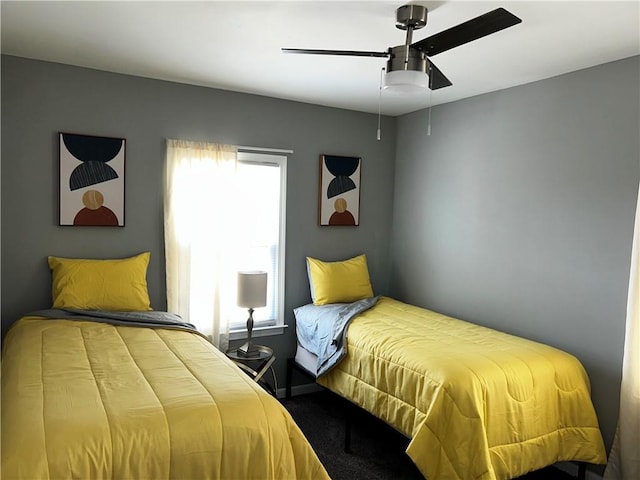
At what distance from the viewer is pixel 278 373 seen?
417 centimetres

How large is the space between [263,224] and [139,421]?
2433 millimetres

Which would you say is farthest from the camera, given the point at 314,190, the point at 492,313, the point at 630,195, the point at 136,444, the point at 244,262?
the point at 314,190

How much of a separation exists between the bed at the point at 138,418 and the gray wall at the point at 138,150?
0.95 m

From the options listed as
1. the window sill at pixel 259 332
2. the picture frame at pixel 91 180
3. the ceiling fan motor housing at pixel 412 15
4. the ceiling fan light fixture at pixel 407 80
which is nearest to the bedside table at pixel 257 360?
the window sill at pixel 259 332

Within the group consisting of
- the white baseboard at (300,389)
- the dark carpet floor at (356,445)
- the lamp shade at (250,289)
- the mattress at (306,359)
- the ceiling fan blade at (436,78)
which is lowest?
the dark carpet floor at (356,445)

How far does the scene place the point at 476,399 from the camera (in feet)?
8.18

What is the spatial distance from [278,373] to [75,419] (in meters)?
2.54

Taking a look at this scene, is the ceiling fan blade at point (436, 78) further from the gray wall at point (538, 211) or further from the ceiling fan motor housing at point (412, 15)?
the gray wall at point (538, 211)

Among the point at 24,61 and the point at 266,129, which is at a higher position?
the point at 24,61

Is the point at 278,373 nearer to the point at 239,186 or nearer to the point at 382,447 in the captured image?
the point at 382,447

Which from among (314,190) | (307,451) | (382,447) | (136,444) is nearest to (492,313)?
(382,447)

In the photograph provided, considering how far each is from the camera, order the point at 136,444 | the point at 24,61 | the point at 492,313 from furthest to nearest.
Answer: the point at 492,313 < the point at 24,61 < the point at 136,444

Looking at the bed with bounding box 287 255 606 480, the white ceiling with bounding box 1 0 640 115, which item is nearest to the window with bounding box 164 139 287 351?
the white ceiling with bounding box 1 0 640 115

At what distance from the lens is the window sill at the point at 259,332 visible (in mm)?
3936
